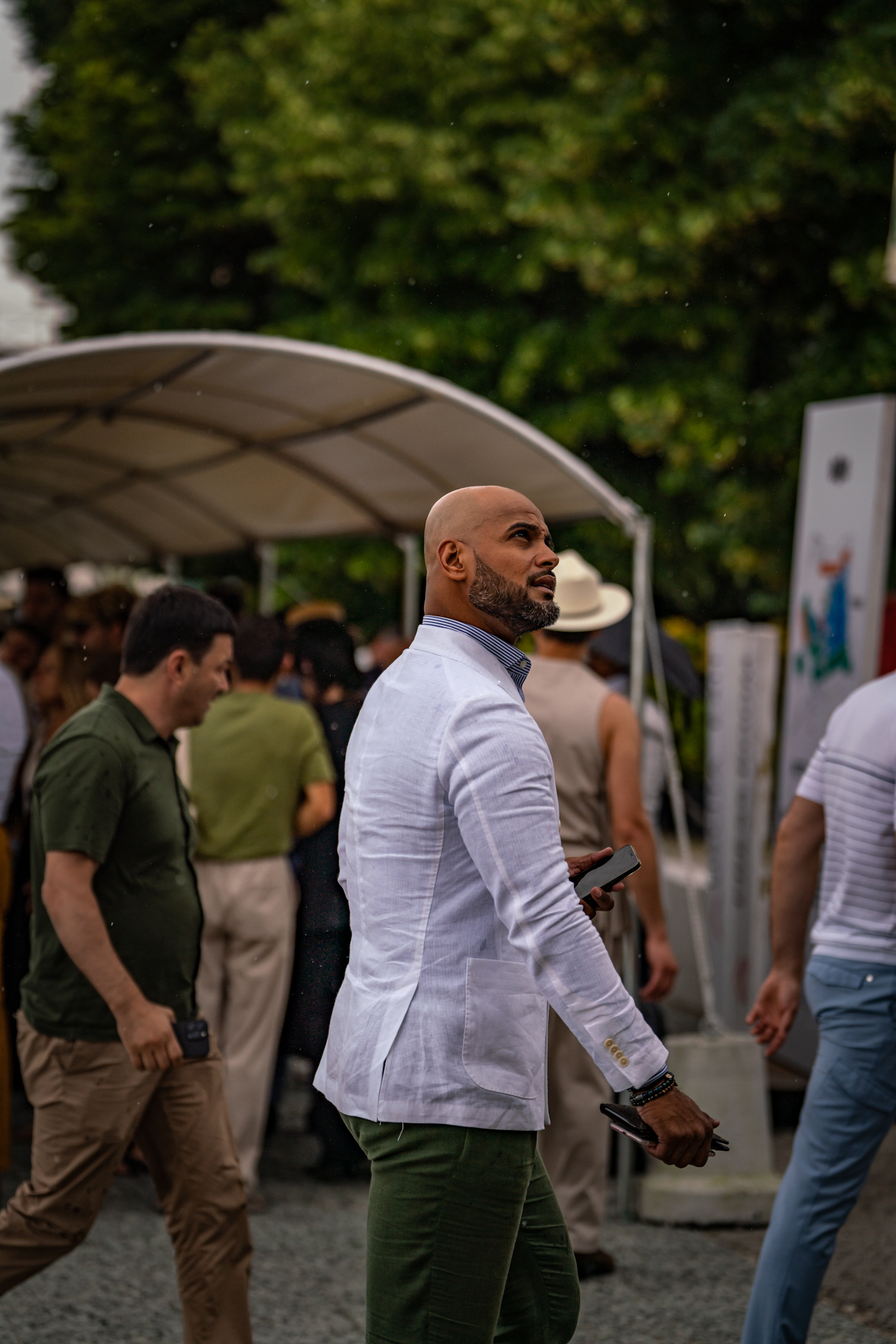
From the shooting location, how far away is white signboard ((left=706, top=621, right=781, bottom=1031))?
7.25 metres

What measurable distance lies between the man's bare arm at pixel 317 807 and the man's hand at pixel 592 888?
9.62 ft

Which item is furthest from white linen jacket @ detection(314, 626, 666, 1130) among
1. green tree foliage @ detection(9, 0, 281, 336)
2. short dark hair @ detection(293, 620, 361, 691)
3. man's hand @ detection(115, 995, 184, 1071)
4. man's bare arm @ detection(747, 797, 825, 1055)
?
green tree foliage @ detection(9, 0, 281, 336)

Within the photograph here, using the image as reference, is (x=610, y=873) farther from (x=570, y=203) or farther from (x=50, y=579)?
(x=570, y=203)

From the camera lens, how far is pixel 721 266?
13445 mm

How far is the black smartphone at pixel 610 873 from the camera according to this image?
2.55m

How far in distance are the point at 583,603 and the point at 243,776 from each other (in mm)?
1369

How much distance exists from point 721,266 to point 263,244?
31.5 feet

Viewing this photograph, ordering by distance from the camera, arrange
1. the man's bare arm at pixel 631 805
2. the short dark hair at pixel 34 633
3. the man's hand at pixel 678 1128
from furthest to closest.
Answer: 1. the short dark hair at pixel 34 633
2. the man's bare arm at pixel 631 805
3. the man's hand at pixel 678 1128

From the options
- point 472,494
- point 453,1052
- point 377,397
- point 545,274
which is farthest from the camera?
point 545,274

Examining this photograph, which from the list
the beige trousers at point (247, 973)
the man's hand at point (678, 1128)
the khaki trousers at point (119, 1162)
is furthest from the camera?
the beige trousers at point (247, 973)

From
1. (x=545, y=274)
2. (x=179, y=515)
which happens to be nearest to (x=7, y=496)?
(x=179, y=515)

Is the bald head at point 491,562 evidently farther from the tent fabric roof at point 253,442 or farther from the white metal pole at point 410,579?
the white metal pole at point 410,579

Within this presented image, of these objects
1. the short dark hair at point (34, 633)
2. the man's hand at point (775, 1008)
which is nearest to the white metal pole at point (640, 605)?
the man's hand at point (775, 1008)

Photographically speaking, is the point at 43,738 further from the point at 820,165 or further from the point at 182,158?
the point at 182,158
